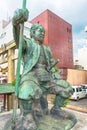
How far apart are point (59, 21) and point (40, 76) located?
1775cm

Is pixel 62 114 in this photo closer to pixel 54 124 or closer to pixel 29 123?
pixel 54 124

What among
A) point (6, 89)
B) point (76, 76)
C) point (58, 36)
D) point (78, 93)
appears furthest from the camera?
point (58, 36)

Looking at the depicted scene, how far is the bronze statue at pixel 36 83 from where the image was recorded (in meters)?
2.18

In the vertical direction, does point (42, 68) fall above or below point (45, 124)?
above

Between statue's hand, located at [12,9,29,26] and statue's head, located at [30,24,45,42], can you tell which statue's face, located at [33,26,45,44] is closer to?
statue's head, located at [30,24,45,42]

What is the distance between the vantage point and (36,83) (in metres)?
2.36

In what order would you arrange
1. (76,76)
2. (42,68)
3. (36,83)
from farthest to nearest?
(76,76), (42,68), (36,83)

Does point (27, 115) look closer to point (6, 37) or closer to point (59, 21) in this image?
point (6, 37)

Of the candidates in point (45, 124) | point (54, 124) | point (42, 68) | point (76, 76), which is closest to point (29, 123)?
point (45, 124)

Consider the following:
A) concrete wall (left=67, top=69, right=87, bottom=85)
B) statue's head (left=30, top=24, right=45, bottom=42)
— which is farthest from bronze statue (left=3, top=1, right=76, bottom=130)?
concrete wall (left=67, top=69, right=87, bottom=85)

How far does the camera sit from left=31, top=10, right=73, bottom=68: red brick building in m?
17.5

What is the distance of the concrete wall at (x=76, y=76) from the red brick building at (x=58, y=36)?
10.4ft

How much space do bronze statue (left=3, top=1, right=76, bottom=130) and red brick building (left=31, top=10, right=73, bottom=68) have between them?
14772mm

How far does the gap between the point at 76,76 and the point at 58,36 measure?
20.1ft
